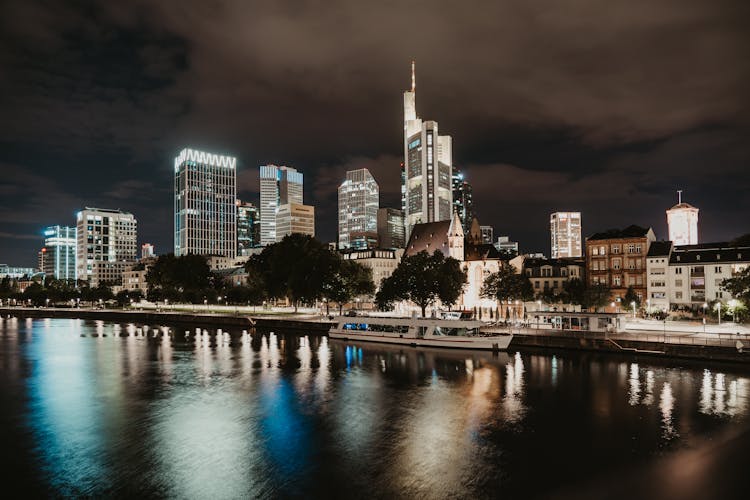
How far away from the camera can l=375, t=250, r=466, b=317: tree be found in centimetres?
9631

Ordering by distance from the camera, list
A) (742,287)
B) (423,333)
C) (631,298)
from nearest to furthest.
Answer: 1. (742,287)
2. (423,333)
3. (631,298)

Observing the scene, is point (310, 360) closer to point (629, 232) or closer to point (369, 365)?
point (369, 365)

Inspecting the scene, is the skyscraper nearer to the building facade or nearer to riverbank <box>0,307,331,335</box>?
the building facade

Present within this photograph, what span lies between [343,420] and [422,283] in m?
60.7

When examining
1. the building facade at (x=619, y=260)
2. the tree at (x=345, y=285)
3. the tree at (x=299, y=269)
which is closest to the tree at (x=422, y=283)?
the tree at (x=345, y=285)

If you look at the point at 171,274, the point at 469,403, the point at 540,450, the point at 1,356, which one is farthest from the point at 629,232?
the point at 171,274

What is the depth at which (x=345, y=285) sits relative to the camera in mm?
112125

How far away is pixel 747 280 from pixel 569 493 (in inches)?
2223

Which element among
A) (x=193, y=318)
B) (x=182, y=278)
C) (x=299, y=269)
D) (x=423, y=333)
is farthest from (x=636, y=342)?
(x=182, y=278)

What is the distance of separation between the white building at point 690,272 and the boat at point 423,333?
43600 millimetres

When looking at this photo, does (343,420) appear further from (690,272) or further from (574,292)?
(690,272)

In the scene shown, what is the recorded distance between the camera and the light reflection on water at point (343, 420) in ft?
86.4

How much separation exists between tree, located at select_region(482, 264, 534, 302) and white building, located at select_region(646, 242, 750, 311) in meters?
21.9

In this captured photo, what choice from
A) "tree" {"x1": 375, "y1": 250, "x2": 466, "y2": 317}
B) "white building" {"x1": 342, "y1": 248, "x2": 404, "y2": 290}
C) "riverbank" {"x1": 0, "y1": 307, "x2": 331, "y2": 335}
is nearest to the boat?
"riverbank" {"x1": 0, "y1": 307, "x2": 331, "y2": 335}
